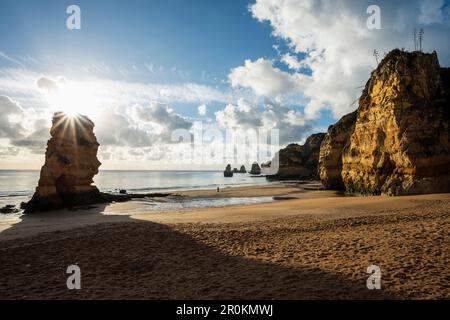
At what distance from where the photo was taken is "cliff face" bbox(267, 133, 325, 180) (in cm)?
9138

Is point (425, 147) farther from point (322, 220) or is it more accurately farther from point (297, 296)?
point (297, 296)

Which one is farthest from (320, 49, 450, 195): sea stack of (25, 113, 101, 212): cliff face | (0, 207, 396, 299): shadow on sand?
(25, 113, 101, 212): cliff face

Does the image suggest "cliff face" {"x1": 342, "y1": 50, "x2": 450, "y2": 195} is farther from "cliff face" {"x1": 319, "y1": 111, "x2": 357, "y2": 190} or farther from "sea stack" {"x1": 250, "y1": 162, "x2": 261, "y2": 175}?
"sea stack" {"x1": 250, "y1": 162, "x2": 261, "y2": 175}

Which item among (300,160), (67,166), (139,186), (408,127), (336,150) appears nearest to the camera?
(408,127)

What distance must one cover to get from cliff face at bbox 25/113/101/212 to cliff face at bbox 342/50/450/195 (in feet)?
111

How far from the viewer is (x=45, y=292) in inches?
271

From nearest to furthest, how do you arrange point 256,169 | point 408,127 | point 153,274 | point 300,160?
point 153,274 → point 408,127 → point 300,160 → point 256,169

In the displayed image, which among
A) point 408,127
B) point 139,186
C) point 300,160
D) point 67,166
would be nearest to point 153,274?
point 408,127

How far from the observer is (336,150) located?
45.2 metres

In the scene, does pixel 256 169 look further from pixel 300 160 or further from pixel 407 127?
pixel 407 127

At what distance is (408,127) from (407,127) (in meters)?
0.10

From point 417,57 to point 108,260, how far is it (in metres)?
30.2

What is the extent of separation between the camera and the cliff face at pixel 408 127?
23.5 meters
